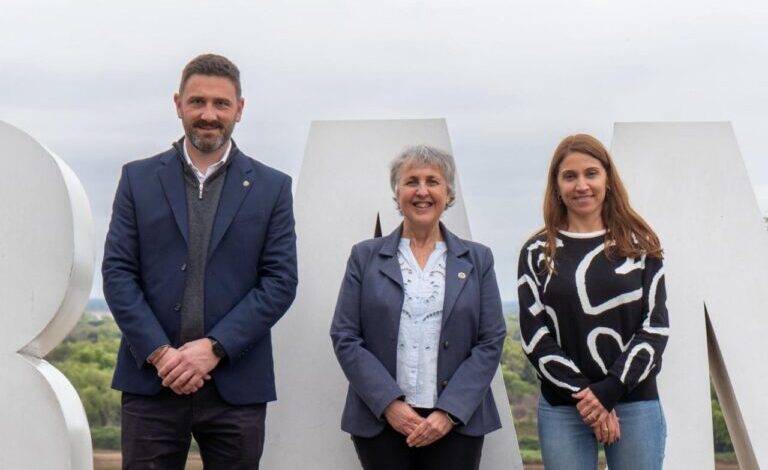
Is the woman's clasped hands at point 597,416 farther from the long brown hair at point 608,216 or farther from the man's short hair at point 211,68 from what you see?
the man's short hair at point 211,68

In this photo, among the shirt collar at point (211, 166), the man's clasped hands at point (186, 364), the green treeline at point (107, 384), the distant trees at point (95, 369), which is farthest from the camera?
the distant trees at point (95, 369)

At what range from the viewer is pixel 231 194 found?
375 cm

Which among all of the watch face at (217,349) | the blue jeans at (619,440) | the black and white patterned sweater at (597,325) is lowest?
the blue jeans at (619,440)

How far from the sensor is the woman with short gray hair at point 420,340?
363 centimetres

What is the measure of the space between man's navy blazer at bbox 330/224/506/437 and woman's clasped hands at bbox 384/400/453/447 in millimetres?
33

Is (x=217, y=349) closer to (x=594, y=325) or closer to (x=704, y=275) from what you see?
(x=594, y=325)

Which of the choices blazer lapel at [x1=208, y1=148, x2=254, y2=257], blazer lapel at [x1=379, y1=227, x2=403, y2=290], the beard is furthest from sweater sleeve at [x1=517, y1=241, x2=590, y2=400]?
the beard

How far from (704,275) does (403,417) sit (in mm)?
1880

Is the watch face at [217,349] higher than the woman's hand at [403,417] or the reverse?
higher

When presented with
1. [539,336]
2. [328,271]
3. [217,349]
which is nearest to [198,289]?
[217,349]

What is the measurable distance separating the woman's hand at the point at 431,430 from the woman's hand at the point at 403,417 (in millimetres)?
17

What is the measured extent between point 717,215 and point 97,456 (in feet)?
22.7

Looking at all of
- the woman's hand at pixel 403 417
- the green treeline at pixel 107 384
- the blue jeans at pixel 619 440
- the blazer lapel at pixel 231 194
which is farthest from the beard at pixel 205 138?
the green treeline at pixel 107 384

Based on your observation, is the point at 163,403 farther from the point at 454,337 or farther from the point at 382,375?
the point at 454,337
